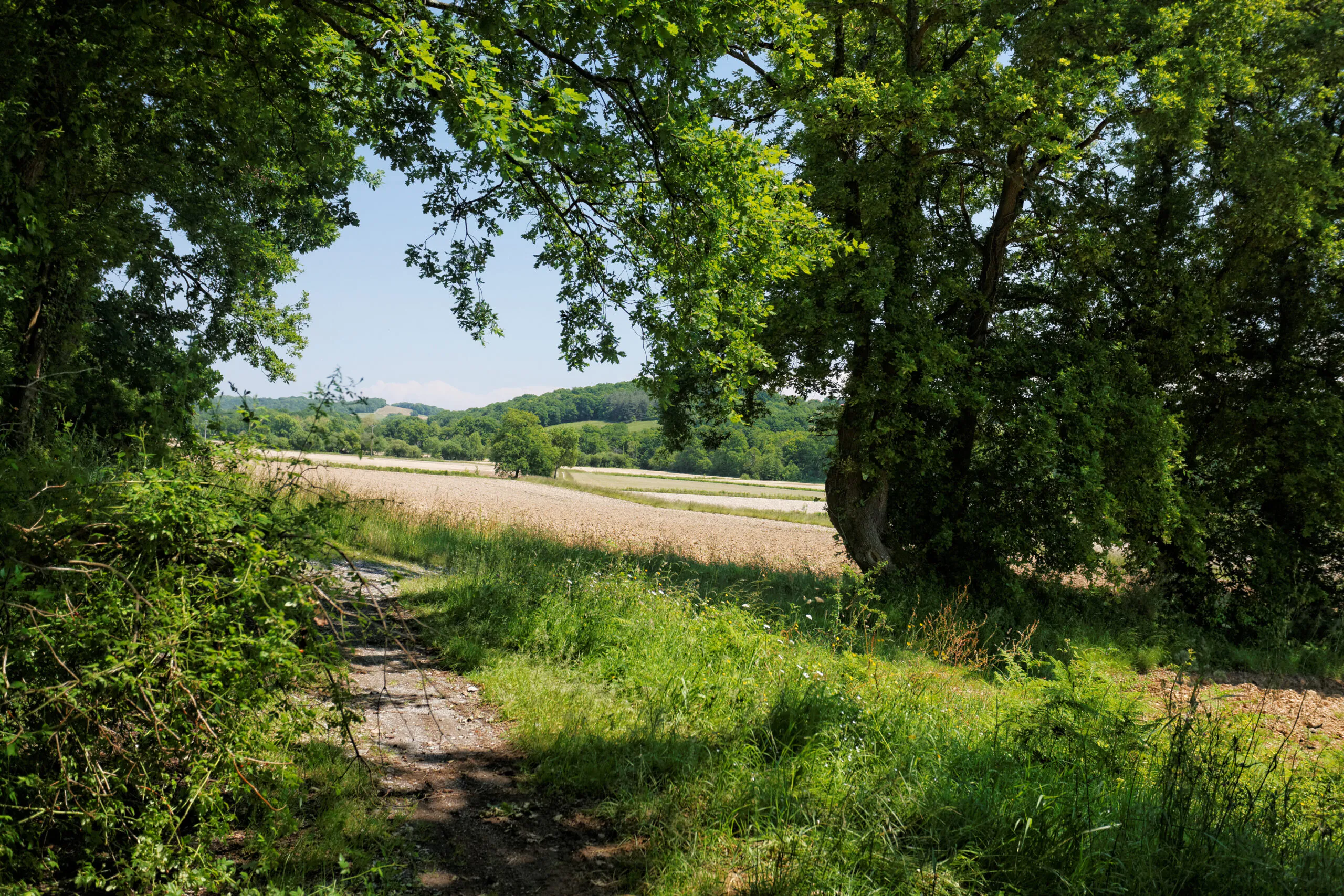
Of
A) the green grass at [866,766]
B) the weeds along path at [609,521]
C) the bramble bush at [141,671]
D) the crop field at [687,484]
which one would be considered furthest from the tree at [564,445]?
the bramble bush at [141,671]

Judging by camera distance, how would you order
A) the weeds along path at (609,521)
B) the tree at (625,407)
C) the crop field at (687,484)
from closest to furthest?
the weeds along path at (609,521) < the crop field at (687,484) < the tree at (625,407)

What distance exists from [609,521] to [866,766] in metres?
25.0

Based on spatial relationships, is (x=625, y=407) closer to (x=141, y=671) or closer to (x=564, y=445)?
(x=564, y=445)

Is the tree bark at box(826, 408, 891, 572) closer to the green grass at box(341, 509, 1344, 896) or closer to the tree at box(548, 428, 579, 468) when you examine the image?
the green grass at box(341, 509, 1344, 896)

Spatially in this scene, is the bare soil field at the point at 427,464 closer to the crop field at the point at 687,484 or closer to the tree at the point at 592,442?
the crop field at the point at 687,484

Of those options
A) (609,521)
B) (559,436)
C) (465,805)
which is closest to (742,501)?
(609,521)

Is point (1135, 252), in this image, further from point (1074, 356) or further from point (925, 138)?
point (925, 138)

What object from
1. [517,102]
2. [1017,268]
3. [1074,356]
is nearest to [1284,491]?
[1074,356]

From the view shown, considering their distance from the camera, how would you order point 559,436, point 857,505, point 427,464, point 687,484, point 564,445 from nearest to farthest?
point 857,505, point 687,484, point 427,464, point 564,445, point 559,436

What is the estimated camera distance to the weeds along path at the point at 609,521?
18594 mm

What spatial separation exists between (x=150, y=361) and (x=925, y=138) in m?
18.2

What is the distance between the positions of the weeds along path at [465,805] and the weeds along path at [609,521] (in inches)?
70.1

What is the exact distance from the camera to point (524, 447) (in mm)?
82438

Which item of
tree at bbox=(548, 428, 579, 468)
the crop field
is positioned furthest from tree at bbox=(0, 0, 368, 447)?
tree at bbox=(548, 428, 579, 468)
